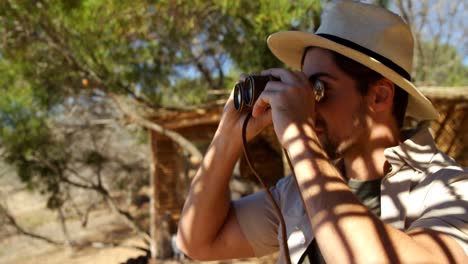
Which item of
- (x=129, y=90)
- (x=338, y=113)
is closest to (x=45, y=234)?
(x=129, y=90)

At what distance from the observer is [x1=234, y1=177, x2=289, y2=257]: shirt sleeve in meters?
1.45

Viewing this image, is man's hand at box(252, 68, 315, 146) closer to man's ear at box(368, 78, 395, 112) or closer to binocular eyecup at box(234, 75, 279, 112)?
binocular eyecup at box(234, 75, 279, 112)

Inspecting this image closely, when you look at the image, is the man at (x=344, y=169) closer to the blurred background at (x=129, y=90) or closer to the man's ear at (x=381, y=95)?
the man's ear at (x=381, y=95)

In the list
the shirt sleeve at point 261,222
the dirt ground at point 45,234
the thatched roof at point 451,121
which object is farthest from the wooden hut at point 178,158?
the shirt sleeve at point 261,222

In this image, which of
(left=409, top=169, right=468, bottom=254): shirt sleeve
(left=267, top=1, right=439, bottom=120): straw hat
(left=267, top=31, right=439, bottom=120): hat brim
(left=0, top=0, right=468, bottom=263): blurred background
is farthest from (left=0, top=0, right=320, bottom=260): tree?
(left=409, top=169, right=468, bottom=254): shirt sleeve

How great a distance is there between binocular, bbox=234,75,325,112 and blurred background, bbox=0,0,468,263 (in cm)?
353

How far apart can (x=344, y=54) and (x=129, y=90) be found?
5.43m

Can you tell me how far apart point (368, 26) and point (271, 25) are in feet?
12.9

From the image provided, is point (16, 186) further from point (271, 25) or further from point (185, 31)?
point (271, 25)

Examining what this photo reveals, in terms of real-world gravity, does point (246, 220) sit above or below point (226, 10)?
below

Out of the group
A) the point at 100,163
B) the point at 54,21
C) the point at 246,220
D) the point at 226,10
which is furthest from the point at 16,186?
the point at 246,220

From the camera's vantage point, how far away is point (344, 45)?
1.26 meters

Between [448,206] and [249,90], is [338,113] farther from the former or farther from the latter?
[448,206]

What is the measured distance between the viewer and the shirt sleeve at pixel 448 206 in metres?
0.88
